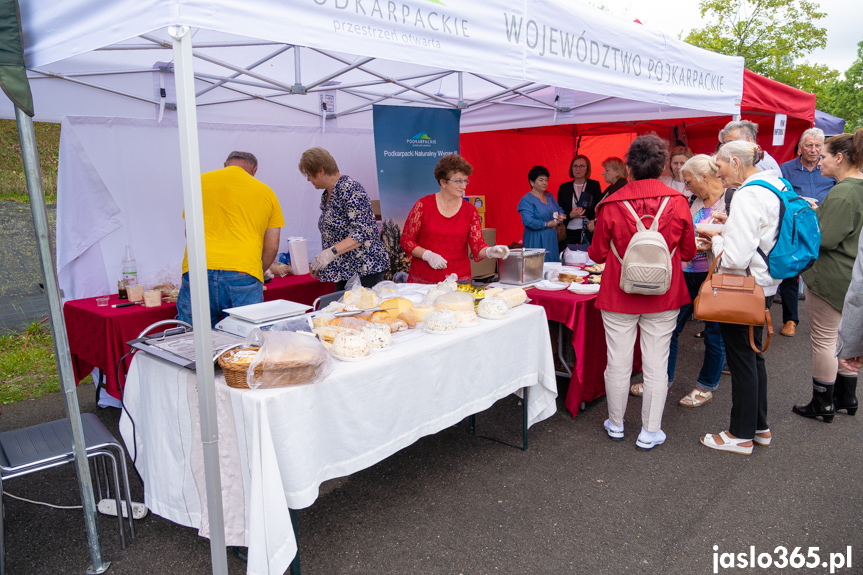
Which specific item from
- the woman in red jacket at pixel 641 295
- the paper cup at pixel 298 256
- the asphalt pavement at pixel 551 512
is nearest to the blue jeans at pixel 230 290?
the asphalt pavement at pixel 551 512

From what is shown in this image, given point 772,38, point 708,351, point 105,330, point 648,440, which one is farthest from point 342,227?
point 772,38

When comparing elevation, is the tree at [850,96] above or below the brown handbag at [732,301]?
above

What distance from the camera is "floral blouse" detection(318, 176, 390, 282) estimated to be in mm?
3426

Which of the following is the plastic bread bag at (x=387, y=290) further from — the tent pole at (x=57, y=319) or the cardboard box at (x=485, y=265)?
the cardboard box at (x=485, y=265)

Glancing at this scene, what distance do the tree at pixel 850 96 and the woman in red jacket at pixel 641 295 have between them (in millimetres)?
29737

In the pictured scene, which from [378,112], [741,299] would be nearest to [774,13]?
[378,112]

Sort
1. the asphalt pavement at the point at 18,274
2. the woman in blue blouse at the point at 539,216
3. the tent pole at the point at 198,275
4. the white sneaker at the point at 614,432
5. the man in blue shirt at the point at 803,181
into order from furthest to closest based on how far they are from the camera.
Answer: the asphalt pavement at the point at 18,274
the woman in blue blouse at the point at 539,216
the man in blue shirt at the point at 803,181
the white sneaker at the point at 614,432
the tent pole at the point at 198,275

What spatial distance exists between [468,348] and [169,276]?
8.27 ft

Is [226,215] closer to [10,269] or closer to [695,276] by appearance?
[695,276]

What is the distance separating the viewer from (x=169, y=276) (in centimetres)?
393

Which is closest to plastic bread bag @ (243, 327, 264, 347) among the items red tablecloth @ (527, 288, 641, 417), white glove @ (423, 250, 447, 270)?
white glove @ (423, 250, 447, 270)

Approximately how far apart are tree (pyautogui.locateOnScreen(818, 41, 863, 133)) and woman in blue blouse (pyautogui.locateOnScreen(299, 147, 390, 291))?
3018 centimetres

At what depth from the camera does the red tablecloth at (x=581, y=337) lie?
10.8 ft

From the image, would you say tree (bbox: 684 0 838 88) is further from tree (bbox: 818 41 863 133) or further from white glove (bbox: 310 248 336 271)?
white glove (bbox: 310 248 336 271)
